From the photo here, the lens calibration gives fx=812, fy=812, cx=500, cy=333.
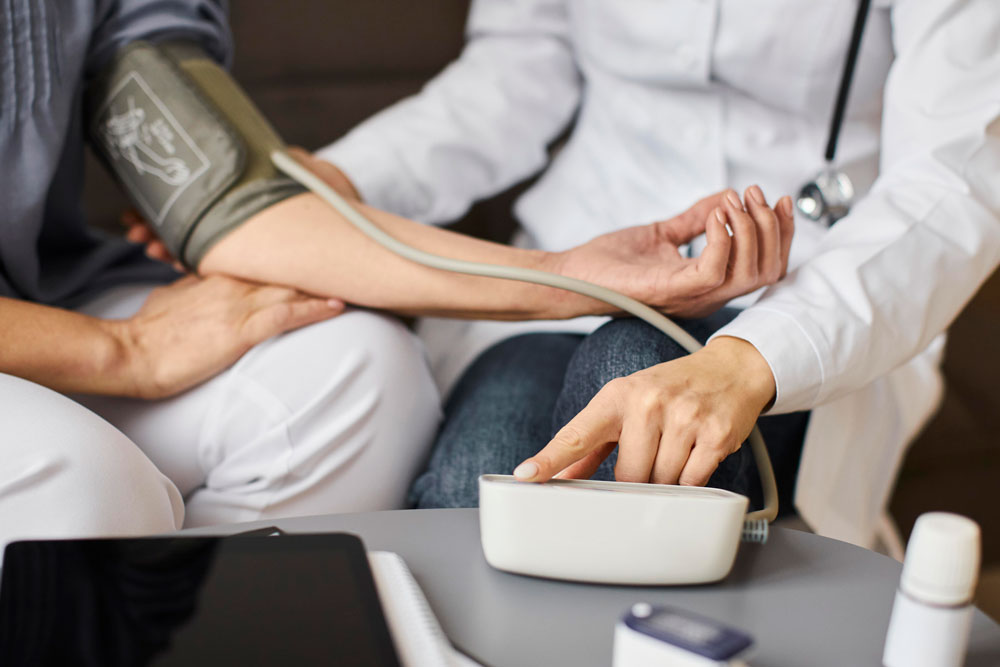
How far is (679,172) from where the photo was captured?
3.02 feet

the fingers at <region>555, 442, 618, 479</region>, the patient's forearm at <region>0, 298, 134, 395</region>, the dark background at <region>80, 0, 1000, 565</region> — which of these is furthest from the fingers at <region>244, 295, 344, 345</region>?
the dark background at <region>80, 0, 1000, 565</region>

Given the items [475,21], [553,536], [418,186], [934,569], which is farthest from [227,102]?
[934,569]

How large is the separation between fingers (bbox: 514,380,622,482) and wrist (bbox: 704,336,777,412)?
0.10 metres

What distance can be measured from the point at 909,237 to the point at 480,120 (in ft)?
1.85

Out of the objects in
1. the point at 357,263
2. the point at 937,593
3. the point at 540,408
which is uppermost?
the point at 937,593

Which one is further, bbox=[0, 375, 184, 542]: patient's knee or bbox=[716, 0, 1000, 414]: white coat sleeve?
bbox=[716, 0, 1000, 414]: white coat sleeve

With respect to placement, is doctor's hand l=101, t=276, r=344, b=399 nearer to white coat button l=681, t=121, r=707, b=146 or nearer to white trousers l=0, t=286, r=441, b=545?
white trousers l=0, t=286, r=441, b=545

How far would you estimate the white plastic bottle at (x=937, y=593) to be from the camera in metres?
0.31

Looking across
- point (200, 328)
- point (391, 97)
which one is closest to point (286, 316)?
point (200, 328)

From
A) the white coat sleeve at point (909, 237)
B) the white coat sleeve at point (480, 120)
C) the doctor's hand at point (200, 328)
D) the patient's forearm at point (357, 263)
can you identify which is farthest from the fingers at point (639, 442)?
the white coat sleeve at point (480, 120)

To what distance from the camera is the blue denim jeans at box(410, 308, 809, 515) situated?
0.58 m

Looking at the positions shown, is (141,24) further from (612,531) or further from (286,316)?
(612,531)

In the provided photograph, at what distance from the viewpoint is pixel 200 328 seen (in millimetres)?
670

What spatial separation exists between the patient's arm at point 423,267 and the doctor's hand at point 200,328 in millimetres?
23
